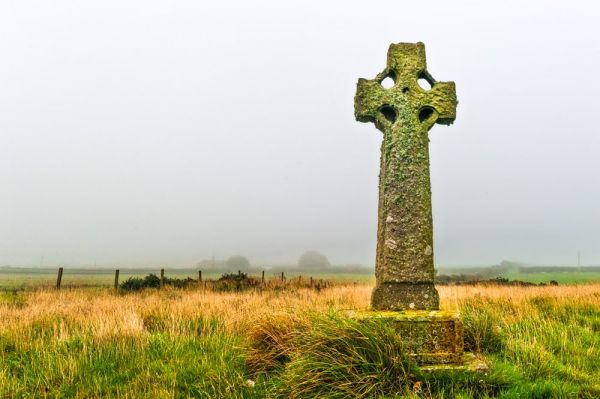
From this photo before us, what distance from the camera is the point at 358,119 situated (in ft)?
20.8

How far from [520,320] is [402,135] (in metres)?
4.63

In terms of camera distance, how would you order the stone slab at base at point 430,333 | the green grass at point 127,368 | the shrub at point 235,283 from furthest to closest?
1. the shrub at point 235,283
2. the stone slab at base at point 430,333
3. the green grass at point 127,368

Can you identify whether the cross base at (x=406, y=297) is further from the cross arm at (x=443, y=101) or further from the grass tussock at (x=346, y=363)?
the cross arm at (x=443, y=101)

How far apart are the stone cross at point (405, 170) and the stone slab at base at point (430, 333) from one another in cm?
42

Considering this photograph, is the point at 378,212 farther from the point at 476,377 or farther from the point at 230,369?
the point at 230,369

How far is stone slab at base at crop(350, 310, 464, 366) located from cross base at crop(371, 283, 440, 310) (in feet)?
1.18

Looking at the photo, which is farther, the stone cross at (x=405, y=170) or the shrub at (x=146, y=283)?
the shrub at (x=146, y=283)

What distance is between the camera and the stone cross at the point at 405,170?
18.3ft

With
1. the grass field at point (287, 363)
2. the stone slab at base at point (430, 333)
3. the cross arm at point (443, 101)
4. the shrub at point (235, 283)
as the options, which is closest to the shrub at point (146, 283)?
the shrub at point (235, 283)

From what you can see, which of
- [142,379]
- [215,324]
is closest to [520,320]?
[215,324]

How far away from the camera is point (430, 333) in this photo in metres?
5.06

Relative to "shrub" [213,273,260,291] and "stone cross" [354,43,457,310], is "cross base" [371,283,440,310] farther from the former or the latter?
"shrub" [213,273,260,291]

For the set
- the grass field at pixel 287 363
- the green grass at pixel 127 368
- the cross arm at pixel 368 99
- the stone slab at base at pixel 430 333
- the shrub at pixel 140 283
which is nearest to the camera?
the grass field at pixel 287 363

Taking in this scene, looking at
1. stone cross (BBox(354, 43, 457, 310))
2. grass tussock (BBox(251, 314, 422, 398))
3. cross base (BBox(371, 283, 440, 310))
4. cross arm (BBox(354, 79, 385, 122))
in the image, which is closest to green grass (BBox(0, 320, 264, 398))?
grass tussock (BBox(251, 314, 422, 398))
